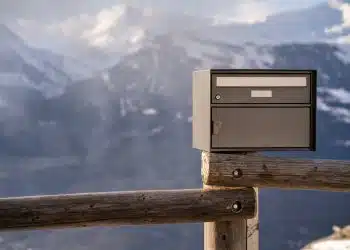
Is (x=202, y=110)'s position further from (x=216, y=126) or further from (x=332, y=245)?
(x=332, y=245)

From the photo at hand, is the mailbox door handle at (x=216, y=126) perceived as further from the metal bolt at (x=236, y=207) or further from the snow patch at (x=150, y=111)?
the snow patch at (x=150, y=111)

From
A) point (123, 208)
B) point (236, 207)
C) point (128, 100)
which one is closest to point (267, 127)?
point (236, 207)

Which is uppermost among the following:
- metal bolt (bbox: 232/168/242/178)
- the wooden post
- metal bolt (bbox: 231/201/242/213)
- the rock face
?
metal bolt (bbox: 232/168/242/178)

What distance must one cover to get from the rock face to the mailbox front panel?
2.20 m

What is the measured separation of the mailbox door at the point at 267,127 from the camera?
2.40m

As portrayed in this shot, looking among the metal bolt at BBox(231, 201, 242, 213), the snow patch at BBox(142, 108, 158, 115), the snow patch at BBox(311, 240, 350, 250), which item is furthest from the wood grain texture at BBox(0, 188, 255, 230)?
the snow patch at BBox(142, 108, 158, 115)

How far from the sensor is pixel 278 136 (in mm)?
2404

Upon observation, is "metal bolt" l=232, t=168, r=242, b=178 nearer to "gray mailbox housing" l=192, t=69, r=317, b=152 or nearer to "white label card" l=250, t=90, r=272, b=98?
"gray mailbox housing" l=192, t=69, r=317, b=152

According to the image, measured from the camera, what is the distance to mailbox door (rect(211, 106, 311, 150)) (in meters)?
2.40

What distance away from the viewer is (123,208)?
2.45 metres

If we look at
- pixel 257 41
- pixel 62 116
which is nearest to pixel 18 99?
pixel 62 116

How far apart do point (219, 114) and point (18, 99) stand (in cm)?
343

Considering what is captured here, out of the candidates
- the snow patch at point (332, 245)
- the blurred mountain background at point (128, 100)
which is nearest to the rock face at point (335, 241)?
the snow patch at point (332, 245)

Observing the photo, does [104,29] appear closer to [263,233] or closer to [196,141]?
[263,233]
